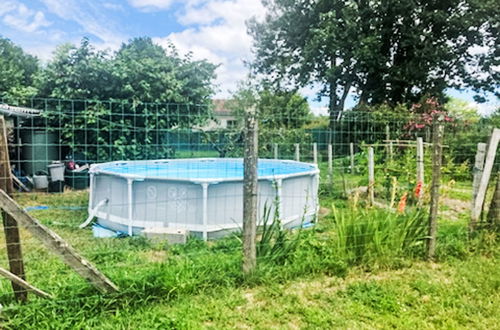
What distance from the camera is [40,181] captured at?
30.5 ft

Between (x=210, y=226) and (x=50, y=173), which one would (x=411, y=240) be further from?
(x=50, y=173)

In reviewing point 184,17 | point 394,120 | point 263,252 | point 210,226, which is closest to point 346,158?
point 394,120

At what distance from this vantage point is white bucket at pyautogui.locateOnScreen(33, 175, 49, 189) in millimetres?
9250

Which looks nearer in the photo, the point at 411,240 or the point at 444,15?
the point at 411,240

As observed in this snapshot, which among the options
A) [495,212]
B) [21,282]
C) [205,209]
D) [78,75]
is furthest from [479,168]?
[78,75]

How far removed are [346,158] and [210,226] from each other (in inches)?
242

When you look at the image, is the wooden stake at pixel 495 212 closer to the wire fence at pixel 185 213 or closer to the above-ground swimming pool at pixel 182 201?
the wire fence at pixel 185 213

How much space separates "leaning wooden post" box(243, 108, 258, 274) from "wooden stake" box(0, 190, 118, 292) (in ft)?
3.86

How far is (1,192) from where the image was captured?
8.34 ft

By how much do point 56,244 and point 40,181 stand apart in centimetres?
770

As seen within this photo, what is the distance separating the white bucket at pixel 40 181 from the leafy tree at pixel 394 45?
38.4 ft

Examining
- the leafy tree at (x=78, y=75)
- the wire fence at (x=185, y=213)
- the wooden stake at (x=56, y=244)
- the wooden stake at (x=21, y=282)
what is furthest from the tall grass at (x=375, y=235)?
the leafy tree at (x=78, y=75)

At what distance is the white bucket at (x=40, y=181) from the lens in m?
9.25

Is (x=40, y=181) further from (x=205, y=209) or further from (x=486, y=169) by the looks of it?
(x=486, y=169)
